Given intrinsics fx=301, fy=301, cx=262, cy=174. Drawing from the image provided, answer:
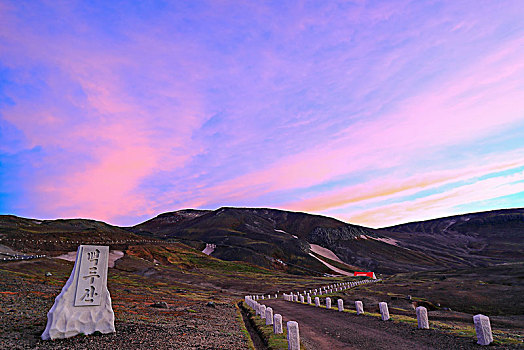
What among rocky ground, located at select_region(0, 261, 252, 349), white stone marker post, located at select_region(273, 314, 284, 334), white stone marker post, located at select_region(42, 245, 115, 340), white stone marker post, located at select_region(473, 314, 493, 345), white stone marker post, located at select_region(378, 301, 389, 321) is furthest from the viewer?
white stone marker post, located at select_region(378, 301, 389, 321)

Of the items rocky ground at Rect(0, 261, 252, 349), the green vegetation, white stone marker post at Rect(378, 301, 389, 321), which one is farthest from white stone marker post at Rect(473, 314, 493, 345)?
rocky ground at Rect(0, 261, 252, 349)

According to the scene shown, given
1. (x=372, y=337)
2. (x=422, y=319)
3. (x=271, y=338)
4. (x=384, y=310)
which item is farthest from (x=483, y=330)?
(x=271, y=338)

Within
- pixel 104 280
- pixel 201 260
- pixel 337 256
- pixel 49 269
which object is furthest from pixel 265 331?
pixel 337 256

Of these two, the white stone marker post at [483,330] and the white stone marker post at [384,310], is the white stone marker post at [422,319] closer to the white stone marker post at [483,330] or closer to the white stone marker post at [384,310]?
the white stone marker post at [384,310]

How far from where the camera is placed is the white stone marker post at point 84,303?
13.4 metres

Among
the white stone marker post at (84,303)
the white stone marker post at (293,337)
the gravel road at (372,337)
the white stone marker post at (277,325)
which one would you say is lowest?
the gravel road at (372,337)

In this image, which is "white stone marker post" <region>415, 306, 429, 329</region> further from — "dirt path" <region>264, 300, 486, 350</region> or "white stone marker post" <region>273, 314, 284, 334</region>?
"white stone marker post" <region>273, 314, 284, 334</region>

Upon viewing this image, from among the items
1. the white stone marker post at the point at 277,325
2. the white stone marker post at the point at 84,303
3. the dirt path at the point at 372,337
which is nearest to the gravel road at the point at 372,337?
the dirt path at the point at 372,337

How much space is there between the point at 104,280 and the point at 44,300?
11365mm

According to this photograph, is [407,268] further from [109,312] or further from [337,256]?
[109,312]

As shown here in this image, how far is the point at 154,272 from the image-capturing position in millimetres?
74188

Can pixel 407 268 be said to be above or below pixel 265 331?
below

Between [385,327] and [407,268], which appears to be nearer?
[385,327]

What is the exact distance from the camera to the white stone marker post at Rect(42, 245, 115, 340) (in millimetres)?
13383
